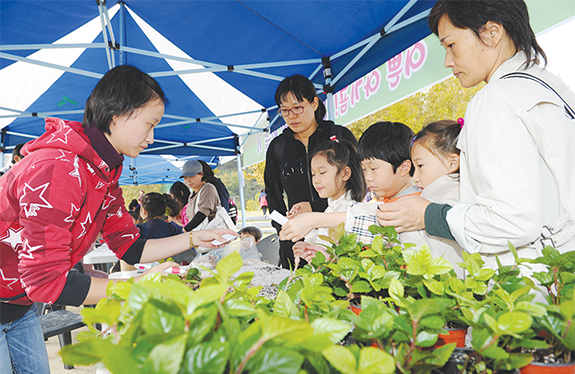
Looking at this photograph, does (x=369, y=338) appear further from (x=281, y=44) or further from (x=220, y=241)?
(x=281, y=44)

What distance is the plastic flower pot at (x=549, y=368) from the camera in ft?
1.33

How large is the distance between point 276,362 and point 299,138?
6.88ft

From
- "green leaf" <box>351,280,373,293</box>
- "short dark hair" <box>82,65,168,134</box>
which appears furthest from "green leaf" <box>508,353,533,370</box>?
"short dark hair" <box>82,65,168,134</box>

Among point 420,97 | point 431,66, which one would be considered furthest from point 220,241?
point 420,97

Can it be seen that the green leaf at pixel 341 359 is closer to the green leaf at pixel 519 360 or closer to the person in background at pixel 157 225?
the green leaf at pixel 519 360

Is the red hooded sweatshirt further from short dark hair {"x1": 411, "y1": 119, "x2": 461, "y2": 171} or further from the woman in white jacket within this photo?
short dark hair {"x1": 411, "y1": 119, "x2": 461, "y2": 171}

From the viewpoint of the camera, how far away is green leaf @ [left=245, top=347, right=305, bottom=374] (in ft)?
0.98

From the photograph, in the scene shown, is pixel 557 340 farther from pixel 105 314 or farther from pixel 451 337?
pixel 105 314

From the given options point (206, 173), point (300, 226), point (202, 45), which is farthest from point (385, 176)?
point (206, 173)

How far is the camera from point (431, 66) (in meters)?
2.62

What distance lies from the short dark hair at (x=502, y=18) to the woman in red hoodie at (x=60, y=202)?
1.05m

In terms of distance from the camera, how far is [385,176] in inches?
65.8

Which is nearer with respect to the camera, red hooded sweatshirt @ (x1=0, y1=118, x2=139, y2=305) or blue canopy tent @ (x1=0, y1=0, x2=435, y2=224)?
red hooded sweatshirt @ (x1=0, y1=118, x2=139, y2=305)

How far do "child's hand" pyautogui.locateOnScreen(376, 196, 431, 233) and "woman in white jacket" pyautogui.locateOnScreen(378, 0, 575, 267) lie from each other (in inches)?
1.6
